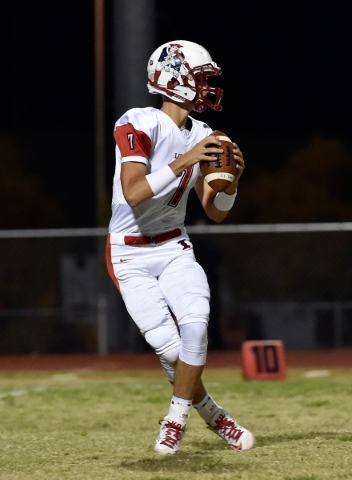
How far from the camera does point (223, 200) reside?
5883 mm

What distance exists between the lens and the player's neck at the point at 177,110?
573 cm

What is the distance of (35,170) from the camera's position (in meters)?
31.6

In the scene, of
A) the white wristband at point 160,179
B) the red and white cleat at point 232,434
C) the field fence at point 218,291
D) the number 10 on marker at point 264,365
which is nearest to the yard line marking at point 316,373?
the number 10 on marker at point 264,365

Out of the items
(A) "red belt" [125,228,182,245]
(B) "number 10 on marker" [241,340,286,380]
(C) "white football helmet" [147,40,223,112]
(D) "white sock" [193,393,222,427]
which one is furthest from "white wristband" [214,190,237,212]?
(B) "number 10 on marker" [241,340,286,380]

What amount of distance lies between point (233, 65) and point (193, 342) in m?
30.4

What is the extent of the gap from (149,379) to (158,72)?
652 cm

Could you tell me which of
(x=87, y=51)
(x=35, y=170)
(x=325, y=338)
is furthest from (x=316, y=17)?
(x=325, y=338)

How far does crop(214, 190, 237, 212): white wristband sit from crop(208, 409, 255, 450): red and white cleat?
1.10 m

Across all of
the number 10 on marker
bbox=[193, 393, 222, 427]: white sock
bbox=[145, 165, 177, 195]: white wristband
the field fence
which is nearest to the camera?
bbox=[145, 165, 177, 195]: white wristband

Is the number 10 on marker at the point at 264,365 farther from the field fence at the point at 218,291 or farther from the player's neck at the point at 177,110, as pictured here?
the player's neck at the point at 177,110

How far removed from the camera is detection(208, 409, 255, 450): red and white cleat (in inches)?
225

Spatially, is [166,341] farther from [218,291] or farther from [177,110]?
[218,291]

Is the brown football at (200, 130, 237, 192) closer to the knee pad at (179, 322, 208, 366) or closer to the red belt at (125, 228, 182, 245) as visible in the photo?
the red belt at (125, 228, 182, 245)

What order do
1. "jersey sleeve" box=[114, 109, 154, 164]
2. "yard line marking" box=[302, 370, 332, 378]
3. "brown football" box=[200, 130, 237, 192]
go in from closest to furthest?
"jersey sleeve" box=[114, 109, 154, 164]
"brown football" box=[200, 130, 237, 192]
"yard line marking" box=[302, 370, 332, 378]
